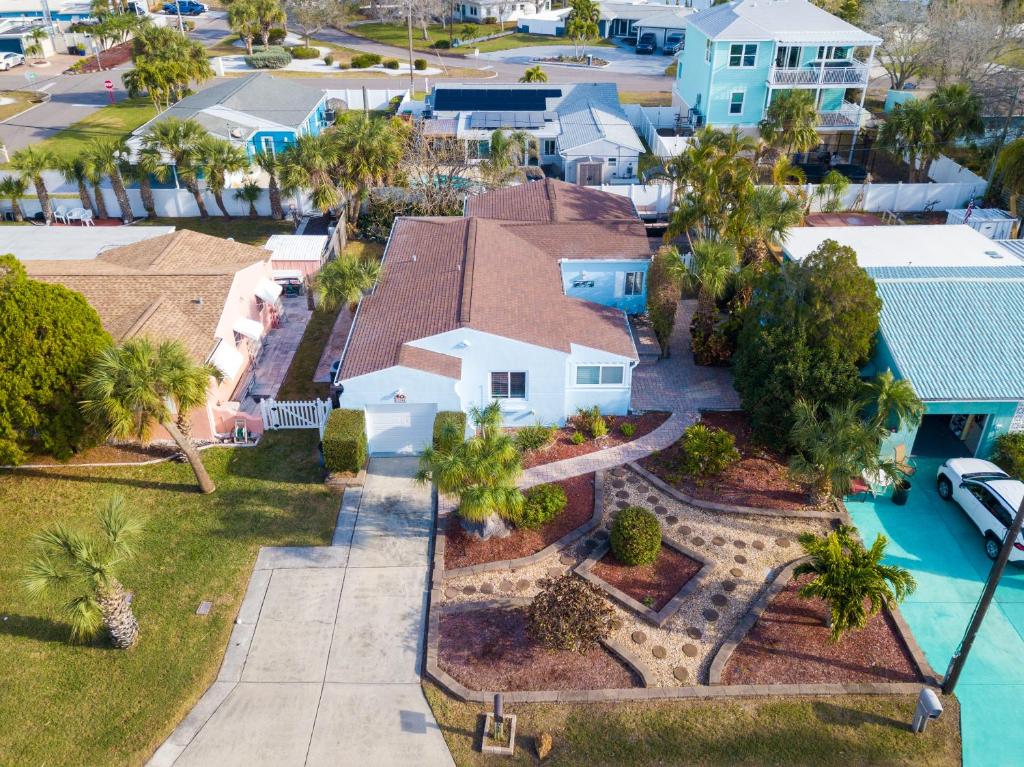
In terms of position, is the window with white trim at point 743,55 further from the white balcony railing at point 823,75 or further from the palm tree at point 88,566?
the palm tree at point 88,566

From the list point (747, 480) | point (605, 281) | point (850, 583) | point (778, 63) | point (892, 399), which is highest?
point (778, 63)

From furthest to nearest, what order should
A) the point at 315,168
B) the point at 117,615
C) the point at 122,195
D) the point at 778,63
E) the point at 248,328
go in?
the point at 778,63
the point at 122,195
the point at 315,168
the point at 248,328
the point at 117,615

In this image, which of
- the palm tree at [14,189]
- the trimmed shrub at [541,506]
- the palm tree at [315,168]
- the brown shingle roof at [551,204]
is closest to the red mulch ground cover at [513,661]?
the trimmed shrub at [541,506]

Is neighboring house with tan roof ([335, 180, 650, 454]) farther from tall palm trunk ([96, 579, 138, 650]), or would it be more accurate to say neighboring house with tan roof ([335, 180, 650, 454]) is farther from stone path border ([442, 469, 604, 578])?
tall palm trunk ([96, 579, 138, 650])

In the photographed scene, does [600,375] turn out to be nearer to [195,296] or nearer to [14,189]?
[195,296]

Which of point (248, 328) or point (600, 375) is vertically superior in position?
point (248, 328)

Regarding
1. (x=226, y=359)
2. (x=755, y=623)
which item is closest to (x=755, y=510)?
(x=755, y=623)

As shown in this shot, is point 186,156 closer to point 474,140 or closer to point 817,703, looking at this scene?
point 474,140
